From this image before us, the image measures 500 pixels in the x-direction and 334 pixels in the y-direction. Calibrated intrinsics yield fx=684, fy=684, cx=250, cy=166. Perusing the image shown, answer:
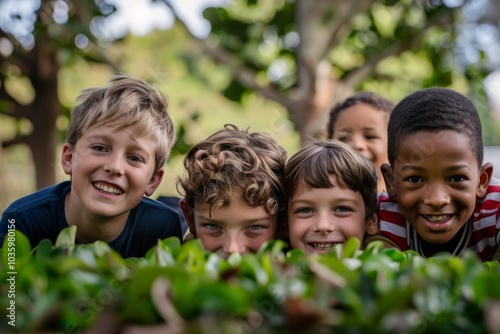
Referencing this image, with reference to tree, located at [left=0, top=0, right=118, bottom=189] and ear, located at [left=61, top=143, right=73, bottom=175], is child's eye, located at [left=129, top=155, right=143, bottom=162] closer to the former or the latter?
ear, located at [left=61, top=143, right=73, bottom=175]

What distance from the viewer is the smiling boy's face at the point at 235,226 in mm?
Result: 2592

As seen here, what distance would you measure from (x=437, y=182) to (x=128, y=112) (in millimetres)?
1202

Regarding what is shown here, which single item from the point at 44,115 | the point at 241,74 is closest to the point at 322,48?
the point at 241,74

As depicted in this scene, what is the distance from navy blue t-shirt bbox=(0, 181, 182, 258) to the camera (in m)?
2.76

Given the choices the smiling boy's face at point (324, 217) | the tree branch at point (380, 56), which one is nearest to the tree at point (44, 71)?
the tree branch at point (380, 56)

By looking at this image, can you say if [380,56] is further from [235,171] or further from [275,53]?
[235,171]

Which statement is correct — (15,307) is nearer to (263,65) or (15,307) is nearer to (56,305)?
(56,305)

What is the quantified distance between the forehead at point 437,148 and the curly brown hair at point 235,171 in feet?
1.72

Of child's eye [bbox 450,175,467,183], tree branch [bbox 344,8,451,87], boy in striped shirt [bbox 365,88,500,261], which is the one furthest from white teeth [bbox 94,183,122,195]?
tree branch [bbox 344,8,451,87]

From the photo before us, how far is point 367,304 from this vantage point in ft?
4.09

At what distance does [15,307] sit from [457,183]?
5.40ft

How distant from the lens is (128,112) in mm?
2689

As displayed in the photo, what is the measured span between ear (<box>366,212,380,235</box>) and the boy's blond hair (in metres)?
A: 0.89

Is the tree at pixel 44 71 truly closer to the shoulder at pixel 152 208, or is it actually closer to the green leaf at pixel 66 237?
the shoulder at pixel 152 208
